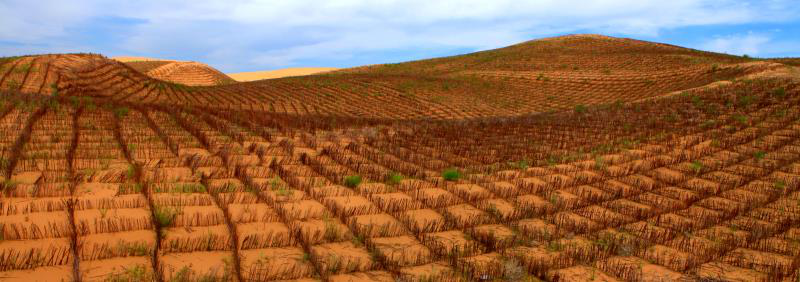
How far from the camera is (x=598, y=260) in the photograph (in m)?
3.32

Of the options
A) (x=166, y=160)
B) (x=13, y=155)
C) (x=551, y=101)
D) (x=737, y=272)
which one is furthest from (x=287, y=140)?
(x=551, y=101)

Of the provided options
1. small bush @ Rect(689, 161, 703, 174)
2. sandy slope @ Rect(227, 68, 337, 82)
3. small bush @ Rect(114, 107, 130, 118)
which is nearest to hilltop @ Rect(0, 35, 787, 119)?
small bush @ Rect(114, 107, 130, 118)

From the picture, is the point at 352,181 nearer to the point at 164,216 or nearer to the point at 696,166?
the point at 164,216

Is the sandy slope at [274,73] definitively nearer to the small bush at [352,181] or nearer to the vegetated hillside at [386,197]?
the vegetated hillside at [386,197]

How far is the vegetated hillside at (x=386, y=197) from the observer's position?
3.08 meters

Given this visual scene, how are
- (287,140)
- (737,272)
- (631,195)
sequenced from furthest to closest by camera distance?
(287,140)
(631,195)
(737,272)

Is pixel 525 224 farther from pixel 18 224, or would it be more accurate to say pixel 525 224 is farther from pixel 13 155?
pixel 13 155

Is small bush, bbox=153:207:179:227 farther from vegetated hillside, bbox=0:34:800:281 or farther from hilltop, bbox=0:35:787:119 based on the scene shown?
hilltop, bbox=0:35:787:119

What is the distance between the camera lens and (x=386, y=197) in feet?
14.7

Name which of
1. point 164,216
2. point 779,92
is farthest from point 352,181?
point 779,92

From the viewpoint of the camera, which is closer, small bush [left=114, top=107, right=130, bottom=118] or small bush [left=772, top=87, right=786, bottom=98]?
small bush [left=114, top=107, right=130, bottom=118]

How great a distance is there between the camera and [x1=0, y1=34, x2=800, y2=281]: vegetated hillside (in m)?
3.08

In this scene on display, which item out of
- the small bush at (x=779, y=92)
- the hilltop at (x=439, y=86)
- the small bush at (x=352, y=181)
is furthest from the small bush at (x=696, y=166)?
the hilltop at (x=439, y=86)

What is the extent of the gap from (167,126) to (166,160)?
184 cm
